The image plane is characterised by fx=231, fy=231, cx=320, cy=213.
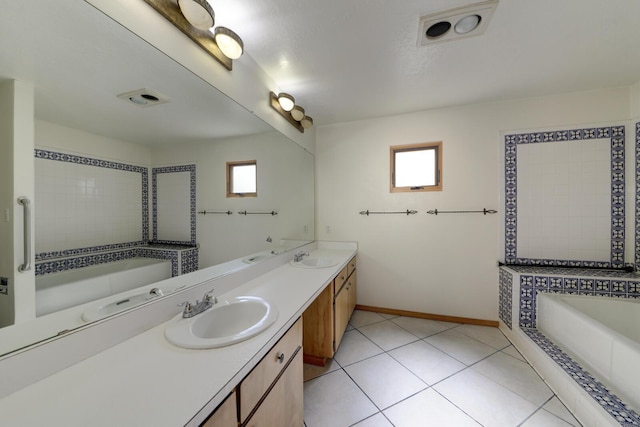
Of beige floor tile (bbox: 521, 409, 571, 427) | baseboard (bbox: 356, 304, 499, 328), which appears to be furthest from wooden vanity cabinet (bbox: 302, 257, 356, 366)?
beige floor tile (bbox: 521, 409, 571, 427)

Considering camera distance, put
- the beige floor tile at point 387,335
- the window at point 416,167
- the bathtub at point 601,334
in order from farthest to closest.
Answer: the window at point 416,167
the beige floor tile at point 387,335
the bathtub at point 601,334

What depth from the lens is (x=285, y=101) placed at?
1.97m

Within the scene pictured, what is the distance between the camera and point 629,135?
2072mm

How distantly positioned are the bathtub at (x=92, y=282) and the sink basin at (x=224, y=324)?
0.80 feet

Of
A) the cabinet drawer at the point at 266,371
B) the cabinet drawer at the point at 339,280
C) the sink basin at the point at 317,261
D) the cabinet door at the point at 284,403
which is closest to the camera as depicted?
the cabinet drawer at the point at 266,371

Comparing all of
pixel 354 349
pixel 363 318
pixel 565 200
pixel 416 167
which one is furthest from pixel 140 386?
pixel 565 200

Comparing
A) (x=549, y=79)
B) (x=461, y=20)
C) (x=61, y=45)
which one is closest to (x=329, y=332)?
(x=61, y=45)

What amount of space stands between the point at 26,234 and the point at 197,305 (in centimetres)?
64

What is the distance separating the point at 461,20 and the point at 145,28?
164cm

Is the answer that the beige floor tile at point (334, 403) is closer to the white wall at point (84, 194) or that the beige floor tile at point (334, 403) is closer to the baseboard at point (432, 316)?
the baseboard at point (432, 316)

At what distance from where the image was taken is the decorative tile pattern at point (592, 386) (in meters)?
1.17

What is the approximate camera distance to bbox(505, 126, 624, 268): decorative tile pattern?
2.11 meters

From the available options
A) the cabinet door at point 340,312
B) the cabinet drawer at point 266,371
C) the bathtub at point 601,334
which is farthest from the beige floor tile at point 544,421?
the cabinet drawer at point 266,371

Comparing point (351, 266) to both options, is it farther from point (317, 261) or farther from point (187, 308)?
point (187, 308)
